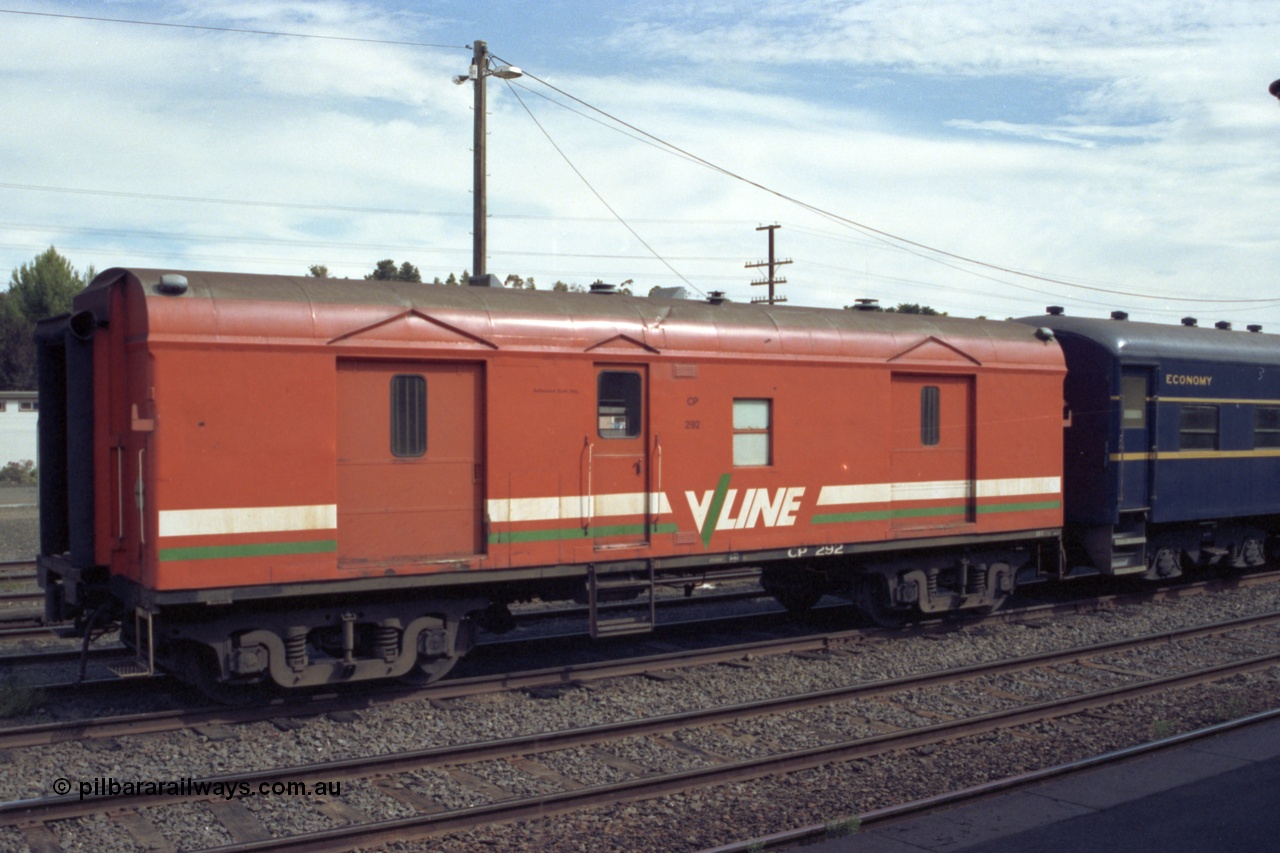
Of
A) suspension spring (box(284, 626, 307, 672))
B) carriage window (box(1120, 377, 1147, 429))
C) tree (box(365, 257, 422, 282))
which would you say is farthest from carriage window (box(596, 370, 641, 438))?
tree (box(365, 257, 422, 282))

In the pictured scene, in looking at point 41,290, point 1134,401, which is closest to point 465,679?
point 1134,401

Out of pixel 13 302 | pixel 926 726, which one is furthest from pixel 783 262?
pixel 13 302

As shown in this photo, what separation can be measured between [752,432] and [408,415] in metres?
3.53

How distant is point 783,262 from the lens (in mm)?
47812

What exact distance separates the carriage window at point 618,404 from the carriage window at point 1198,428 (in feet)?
27.9

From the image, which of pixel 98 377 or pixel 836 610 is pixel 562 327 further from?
pixel 836 610

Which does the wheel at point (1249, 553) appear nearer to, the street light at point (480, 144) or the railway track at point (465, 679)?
the railway track at point (465, 679)

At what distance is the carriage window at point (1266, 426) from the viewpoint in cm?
1629

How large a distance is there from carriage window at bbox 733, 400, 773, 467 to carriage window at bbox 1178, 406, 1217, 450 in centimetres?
695

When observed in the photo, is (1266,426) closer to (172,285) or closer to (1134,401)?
(1134,401)

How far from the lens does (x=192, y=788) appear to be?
7.21 metres

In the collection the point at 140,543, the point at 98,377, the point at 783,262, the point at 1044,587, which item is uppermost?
the point at 783,262

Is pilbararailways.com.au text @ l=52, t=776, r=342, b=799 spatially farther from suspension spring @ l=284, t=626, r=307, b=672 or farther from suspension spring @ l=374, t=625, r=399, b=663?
suspension spring @ l=374, t=625, r=399, b=663

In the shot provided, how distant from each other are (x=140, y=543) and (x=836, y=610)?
8692mm
